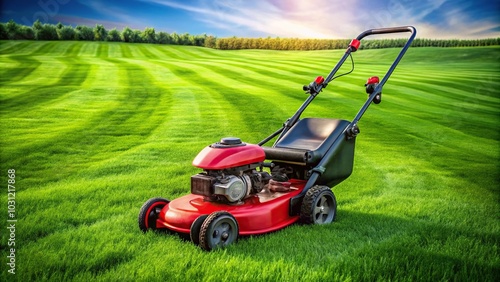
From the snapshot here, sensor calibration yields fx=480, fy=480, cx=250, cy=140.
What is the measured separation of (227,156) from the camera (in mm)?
4617

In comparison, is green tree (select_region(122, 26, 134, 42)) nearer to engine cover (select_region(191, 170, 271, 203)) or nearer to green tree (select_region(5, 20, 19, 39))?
green tree (select_region(5, 20, 19, 39))

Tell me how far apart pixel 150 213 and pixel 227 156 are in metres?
0.98

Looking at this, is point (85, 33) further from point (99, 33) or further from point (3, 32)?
point (3, 32)

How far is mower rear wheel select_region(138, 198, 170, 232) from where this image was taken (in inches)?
185

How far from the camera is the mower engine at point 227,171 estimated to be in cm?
455

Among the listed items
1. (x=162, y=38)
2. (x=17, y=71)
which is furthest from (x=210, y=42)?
(x=17, y=71)

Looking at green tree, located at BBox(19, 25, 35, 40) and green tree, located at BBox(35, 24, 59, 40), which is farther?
green tree, located at BBox(35, 24, 59, 40)

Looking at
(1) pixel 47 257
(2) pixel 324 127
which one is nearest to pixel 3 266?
(1) pixel 47 257

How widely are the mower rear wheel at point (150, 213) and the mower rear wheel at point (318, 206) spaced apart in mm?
1441

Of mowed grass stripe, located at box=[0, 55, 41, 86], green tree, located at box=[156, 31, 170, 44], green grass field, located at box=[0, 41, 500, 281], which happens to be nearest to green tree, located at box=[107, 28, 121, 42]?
green tree, located at box=[156, 31, 170, 44]

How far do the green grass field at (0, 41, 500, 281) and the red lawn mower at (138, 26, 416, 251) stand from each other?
0.53 ft

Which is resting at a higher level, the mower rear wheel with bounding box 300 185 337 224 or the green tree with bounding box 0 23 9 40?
A: the green tree with bounding box 0 23 9 40

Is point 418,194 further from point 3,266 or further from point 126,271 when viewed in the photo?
point 3,266

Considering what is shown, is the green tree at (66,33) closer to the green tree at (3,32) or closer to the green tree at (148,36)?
the green tree at (148,36)
